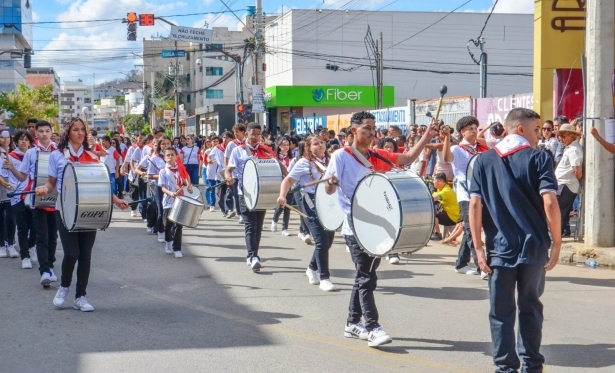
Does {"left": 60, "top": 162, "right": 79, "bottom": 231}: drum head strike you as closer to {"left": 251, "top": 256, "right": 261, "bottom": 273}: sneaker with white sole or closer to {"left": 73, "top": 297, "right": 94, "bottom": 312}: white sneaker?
{"left": 73, "top": 297, "right": 94, "bottom": 312}: white sneaker

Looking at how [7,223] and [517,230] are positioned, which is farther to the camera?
[7,223]

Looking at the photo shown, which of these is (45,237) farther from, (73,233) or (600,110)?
(600,110)

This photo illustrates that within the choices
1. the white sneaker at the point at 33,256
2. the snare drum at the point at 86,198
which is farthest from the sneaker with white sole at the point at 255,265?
the white sneaker at the point at 33,256

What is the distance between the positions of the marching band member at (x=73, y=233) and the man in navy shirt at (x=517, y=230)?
4204mm

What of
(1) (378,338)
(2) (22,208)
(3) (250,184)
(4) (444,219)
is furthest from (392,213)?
(4) (444,219)

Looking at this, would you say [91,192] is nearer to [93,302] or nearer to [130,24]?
[93,302]

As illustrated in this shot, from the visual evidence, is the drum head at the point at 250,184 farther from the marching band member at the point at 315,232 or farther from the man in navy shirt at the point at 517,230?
the man in navy shirt at the point at 517,230

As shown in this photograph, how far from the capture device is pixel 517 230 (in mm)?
5535

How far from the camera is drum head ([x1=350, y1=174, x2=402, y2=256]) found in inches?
260

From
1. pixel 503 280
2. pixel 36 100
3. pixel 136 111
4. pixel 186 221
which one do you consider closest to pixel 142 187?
pixel 186 221

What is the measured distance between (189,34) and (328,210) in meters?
21.1

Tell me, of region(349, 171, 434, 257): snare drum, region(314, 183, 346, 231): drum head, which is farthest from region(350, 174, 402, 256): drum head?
region(314, 183, 346, 231): drum head

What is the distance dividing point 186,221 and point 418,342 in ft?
17.9

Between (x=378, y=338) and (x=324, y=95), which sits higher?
(x=324, y=95)
